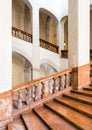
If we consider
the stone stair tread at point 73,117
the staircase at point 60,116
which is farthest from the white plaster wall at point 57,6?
the stone stair tread at point 73,117

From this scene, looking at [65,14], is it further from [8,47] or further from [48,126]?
[48,126]

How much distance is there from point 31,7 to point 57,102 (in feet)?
21.0

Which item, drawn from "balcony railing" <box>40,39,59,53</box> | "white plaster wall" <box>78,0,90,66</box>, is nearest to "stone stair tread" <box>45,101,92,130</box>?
"white plaster wall" <box>78,0,90,66</box>

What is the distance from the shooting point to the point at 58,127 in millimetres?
3566

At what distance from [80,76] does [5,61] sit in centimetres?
253

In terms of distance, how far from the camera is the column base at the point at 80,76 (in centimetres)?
592

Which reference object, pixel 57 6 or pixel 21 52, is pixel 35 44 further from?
pixel 57 6

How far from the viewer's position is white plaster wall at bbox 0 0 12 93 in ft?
14.8

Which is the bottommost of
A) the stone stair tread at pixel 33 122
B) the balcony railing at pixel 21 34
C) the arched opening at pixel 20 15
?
the stone stair tread at pixel 33 122

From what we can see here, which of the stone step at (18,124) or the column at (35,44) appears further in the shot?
the column at (35,44)

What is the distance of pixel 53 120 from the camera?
13.2ft

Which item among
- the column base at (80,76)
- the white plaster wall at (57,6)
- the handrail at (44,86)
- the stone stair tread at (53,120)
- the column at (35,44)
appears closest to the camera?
the stone stair tread at (53,120)

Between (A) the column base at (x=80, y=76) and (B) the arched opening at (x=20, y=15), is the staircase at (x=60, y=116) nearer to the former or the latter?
(A) the column base at (x=80, y=76)

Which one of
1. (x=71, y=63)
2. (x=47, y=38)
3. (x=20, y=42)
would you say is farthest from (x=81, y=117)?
(x=47, y=38)
